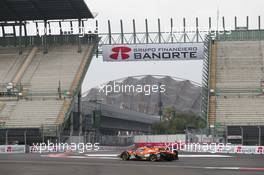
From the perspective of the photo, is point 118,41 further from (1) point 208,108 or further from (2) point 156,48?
(1) point 208,108

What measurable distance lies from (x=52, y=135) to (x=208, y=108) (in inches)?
755

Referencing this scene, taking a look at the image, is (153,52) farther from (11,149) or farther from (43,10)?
(11,149)

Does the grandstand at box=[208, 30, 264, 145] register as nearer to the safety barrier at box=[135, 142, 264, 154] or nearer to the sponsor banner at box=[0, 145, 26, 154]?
the safety barrier at box=[135, 142, 264, 154]

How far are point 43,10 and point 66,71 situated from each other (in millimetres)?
9047

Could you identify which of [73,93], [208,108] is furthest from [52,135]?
[208,108]

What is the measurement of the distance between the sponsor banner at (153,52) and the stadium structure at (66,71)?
162 cm

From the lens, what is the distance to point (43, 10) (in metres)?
77.6

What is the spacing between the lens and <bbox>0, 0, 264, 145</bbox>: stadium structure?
66.3m

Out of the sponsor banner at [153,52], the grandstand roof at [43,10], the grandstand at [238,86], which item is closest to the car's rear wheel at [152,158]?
the grandstand at [238,86]

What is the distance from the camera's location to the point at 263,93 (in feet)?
229

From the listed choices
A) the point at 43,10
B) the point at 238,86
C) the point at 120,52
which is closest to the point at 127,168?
the point at 238,86

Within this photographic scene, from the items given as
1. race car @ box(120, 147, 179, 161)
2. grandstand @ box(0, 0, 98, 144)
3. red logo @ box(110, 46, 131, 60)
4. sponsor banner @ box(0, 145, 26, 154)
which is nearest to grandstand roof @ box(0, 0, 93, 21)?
grandstand @ box(0, 0, 98, 144)

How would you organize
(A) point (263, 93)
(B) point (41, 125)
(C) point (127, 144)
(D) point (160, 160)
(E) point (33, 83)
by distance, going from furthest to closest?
(C) point (127, 144), (E) point (33, 83), (A) point (263, 93), (B) point (41, 125), (D) point (160, 160)

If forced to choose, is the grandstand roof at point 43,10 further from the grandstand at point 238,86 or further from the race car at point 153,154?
the race car at point 153,154
